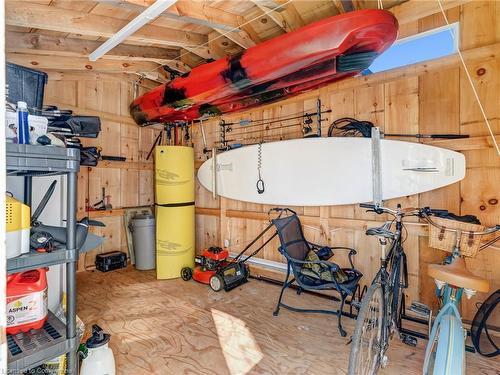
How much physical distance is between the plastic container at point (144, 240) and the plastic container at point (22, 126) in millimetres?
2649

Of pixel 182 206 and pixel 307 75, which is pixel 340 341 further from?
pixel 182 206

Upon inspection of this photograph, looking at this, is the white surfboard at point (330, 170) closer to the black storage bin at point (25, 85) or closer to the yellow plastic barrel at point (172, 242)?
the yellow plastic barrel at point (172, 242)

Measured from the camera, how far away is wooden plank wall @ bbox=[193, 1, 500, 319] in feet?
6.97

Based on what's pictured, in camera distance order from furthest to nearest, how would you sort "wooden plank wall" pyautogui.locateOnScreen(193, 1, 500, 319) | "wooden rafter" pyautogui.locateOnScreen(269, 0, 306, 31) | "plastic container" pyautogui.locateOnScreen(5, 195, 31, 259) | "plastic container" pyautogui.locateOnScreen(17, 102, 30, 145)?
"wooden rafter" pyautogui.locateOnScreen(269, 0, 306, 31)
"wooden plank wall" pyautogui.locateOnScreen(193, 1, 500, 319)
"plastic container" pyautogui.locateOnScreen(17, 102, 30, 145)
"plastic container" pyautogui.locateOnScreen(5, 195, 31, 259)

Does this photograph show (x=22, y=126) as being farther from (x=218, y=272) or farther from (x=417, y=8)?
(x=417, y=8)

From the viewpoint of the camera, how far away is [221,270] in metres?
3.12

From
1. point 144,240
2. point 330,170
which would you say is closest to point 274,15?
point 330,170

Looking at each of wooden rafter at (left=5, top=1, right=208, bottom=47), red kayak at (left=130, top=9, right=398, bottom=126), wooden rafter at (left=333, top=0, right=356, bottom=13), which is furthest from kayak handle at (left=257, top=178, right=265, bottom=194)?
wooden rafter at (left=333, top=0, right=356, bottom=13)

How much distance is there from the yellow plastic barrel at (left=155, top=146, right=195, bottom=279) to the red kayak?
69cm

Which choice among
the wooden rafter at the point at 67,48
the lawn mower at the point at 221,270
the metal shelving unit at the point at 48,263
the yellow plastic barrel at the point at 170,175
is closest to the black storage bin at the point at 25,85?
the metal shelving unit at the point at 48,263

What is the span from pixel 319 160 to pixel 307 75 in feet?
3.06

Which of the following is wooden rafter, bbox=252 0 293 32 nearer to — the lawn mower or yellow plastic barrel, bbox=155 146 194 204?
the lawn mower

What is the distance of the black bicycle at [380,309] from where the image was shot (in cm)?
140

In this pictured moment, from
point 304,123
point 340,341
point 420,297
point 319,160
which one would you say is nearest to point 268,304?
point 340,341
